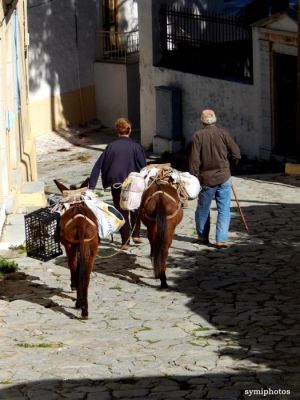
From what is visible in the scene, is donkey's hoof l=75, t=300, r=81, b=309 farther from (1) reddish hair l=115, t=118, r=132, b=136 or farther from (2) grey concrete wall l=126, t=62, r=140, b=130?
(2) grey concrete wall l=126, t=62, r=140, b=130

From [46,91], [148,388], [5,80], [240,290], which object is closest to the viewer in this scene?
[148,388]

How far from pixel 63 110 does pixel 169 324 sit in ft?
60.1

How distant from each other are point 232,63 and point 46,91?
590cm

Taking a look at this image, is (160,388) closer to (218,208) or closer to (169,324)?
(169,324)

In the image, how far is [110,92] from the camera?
104ft

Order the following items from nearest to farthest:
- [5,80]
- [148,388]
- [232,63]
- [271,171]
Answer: [148,388]
[5,80]
[271,171]
[232,63]

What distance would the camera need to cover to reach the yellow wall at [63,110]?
30.5 m

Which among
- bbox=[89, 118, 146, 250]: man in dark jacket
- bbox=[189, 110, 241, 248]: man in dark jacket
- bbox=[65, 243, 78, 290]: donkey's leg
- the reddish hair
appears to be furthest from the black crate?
bbox=[189, 110, 241, 248]: man in dark jacket

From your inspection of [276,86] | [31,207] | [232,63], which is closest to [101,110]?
[232,63]

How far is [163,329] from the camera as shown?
13320mm

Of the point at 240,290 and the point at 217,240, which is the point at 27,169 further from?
the point at 240,290

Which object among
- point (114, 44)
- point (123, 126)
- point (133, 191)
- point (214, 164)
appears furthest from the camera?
point (114, 44)

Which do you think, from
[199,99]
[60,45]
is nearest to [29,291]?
[199,99]

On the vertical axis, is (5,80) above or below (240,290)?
above
